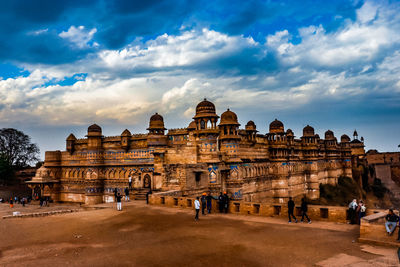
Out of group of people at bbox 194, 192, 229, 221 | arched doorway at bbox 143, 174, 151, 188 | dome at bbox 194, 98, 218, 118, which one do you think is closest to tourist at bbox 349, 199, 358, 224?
group of people at bbox 194, 192, 229, 221

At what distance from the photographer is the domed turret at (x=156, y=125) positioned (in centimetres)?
3366

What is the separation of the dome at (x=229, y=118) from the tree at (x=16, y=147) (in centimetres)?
3458

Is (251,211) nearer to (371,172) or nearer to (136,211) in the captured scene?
(136,211)

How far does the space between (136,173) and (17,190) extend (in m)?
20.1

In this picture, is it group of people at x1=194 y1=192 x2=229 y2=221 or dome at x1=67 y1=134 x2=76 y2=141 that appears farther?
dome at x1=67 y1=134 x2=76 y2=141

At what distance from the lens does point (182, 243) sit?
9438mm

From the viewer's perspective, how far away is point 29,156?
4916 cm

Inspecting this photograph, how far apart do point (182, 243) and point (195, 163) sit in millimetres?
14429

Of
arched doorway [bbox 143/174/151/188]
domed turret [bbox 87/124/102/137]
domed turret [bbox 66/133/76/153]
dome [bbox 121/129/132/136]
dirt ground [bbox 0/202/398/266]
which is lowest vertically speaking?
dirt ground [bbox 0/202/398/266]

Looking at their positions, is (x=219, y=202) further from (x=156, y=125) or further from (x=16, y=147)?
(x=16, y=147)

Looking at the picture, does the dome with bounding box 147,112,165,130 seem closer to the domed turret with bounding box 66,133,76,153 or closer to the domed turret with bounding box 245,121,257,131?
the domed turret with bounding box 245,121,257,131

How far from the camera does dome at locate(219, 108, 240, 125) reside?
27.4 metres

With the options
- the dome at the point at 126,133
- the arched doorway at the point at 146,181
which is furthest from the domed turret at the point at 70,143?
the arched doorway at the point at 146,181

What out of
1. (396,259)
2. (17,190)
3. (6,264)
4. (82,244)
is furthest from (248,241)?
(17,190)
